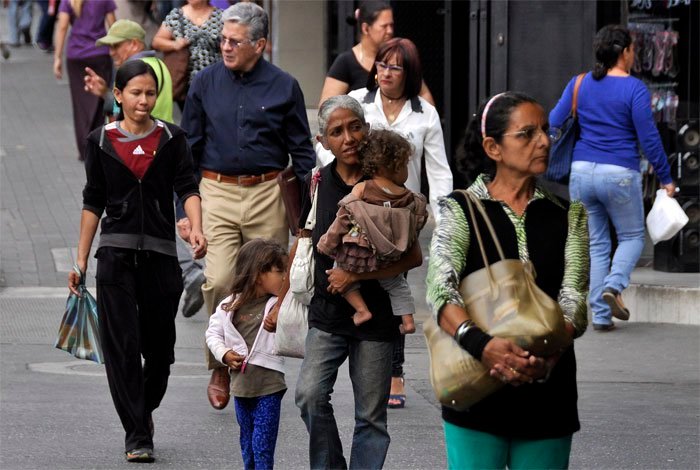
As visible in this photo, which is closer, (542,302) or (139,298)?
(542,302)

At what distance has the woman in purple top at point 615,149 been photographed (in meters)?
9.45

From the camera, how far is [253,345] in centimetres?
605

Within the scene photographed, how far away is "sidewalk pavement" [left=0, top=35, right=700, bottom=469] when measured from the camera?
263 inches

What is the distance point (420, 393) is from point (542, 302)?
3956 mm

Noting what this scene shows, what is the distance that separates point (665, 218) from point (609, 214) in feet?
1.21

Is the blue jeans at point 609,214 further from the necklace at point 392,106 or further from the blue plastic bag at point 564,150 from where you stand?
the necklace at point 392,106

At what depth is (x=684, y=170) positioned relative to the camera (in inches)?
423

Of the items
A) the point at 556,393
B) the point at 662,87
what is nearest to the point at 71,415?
the point at 556,393

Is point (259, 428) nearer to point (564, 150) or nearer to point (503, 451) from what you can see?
point (503, 451)

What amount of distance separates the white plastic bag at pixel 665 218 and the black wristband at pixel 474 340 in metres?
5.78

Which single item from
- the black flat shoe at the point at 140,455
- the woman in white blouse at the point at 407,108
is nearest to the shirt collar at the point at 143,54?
the woman in white blouse at the point at 407,108

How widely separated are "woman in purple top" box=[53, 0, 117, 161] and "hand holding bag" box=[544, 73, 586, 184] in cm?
724

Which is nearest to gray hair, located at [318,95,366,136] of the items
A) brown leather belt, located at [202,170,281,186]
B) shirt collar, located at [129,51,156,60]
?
brown leather belt, located at [202,170,281,186]

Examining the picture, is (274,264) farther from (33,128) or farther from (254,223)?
(33,128)
